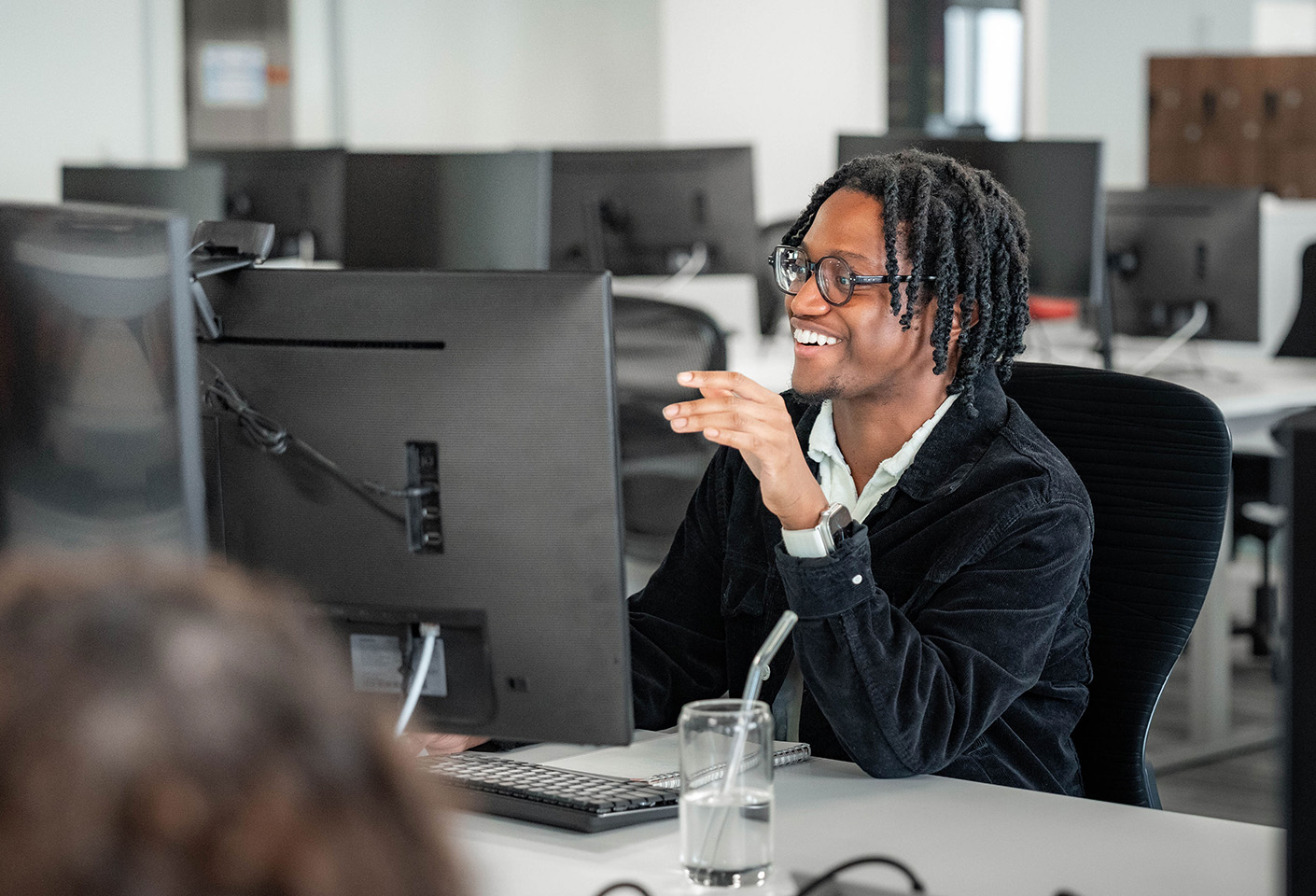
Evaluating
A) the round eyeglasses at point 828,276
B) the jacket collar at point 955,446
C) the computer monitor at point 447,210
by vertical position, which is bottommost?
the jacket collar at point 955,446

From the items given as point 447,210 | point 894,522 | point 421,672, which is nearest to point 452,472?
point 421,672

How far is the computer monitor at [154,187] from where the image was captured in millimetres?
3492

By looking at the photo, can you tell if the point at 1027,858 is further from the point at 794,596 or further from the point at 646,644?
the point at 646,644

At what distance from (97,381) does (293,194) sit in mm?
2884

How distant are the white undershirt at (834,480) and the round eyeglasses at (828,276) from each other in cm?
13

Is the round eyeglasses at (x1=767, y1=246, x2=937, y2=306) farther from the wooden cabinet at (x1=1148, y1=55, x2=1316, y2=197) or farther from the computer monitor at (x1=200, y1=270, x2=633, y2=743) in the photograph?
the wooden cabinet at (x1=1148, y1=55, x2=1316, y2=197)

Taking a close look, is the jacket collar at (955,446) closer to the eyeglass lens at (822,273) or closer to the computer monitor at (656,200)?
the eyeglass lens at (822,273)

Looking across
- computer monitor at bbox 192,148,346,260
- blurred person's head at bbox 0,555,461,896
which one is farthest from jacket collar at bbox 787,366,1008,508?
computer monitor at bbox 192,148,346,260

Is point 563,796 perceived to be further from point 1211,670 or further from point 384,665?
point 1211,670

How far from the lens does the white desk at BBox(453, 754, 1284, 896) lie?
109 cm

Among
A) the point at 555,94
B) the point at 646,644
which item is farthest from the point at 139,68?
the point at 646,644

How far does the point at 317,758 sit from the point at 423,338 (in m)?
0.71

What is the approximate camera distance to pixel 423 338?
1104 millimetres

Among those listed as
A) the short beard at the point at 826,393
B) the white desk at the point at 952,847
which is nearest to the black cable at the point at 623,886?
the white desk at the point at 952,847
